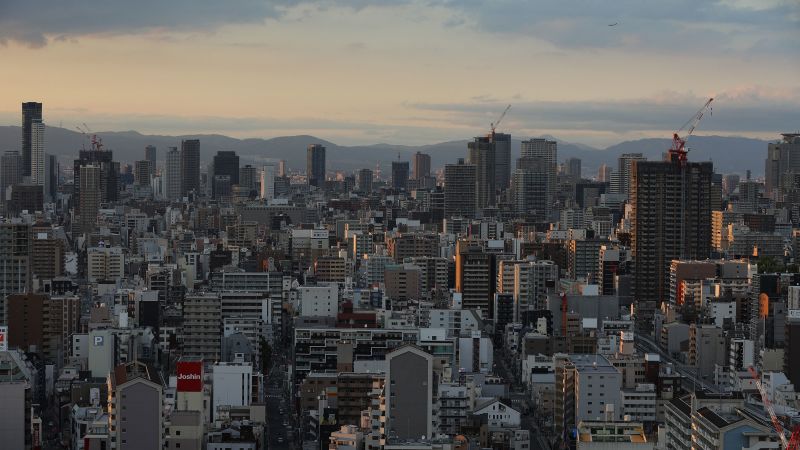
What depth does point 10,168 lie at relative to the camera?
64188 mm

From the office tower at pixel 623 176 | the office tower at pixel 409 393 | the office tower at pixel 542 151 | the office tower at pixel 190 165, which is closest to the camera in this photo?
the office tower at pixel 409 393

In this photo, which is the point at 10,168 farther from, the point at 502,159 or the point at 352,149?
the point at 352,149

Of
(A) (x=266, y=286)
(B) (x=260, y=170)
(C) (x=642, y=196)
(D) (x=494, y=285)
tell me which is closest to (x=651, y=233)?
(C) (x=642, y=196)

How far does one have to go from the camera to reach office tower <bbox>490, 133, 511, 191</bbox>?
64.6 m

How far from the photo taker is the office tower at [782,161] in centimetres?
5875

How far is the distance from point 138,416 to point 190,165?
57478 millimetres

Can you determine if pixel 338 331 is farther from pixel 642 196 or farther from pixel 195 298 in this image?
pixel 642 196

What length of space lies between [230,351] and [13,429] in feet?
20.2

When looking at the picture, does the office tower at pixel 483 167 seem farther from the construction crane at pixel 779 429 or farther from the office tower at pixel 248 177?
the construction crane at pixel 779 429

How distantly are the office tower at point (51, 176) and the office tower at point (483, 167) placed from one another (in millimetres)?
15049

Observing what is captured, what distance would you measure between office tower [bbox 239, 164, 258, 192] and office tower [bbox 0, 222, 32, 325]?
143ft

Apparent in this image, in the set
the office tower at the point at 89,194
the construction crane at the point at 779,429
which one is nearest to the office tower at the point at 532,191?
the office tower at the point at 89,194

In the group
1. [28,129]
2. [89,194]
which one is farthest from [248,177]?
[89,194]

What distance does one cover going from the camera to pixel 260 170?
75062mm
